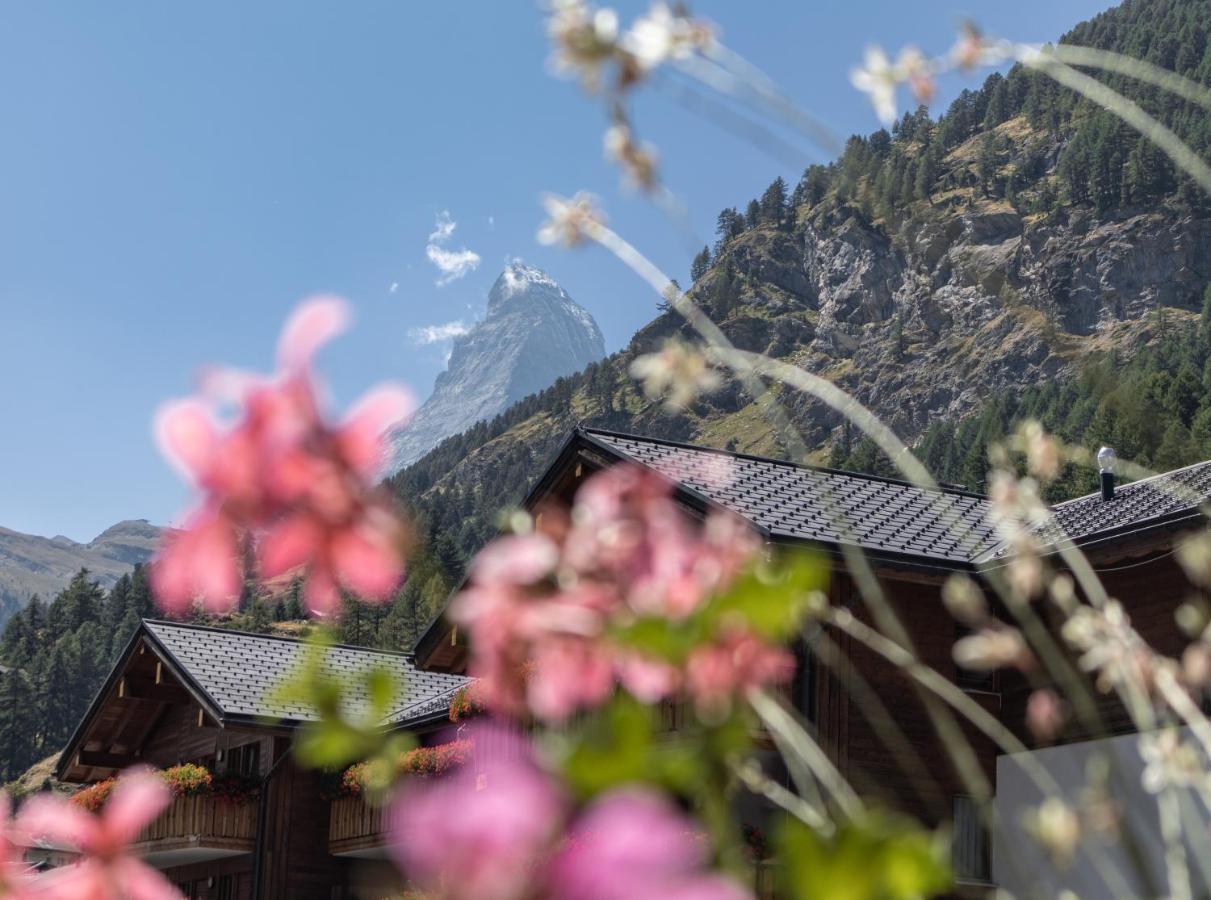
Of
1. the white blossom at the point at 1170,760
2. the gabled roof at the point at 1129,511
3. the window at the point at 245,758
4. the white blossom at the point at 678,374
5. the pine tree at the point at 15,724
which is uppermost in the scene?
the pine tree at the point at 15,724

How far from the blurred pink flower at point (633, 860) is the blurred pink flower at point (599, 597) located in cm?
31

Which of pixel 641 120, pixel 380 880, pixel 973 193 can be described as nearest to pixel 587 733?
pixel 641 120

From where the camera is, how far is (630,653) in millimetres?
1150

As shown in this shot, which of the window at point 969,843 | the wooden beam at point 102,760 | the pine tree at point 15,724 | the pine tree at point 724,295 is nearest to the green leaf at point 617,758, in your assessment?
the pine tree at point 724,295

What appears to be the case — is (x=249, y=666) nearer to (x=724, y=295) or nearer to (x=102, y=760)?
(x=102, y=760)

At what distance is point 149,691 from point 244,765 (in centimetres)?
252

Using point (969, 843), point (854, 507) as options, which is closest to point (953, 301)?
point (854, 507)

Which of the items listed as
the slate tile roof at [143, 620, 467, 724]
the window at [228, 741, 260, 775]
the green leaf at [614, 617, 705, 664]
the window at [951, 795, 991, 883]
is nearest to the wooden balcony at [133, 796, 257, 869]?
the window at [228, 741, 260, 775]

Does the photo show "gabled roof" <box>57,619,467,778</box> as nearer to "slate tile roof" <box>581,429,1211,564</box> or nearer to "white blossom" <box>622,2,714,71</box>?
"slate tile roof" <box>581,429,1211,564</box>

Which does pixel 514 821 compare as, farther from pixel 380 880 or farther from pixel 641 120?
pixel 380 880

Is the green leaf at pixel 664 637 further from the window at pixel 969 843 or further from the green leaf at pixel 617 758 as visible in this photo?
the window at pixel 969 843

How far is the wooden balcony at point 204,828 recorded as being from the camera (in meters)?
21.7

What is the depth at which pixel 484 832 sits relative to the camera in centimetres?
83

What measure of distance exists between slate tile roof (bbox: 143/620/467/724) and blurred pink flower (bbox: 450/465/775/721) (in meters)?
19.7
